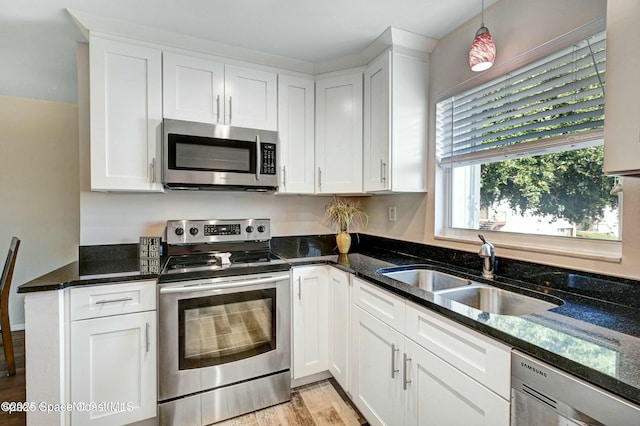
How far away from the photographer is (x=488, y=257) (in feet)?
5.05

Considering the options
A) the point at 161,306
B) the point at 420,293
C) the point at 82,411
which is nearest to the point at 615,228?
the point at 420,293

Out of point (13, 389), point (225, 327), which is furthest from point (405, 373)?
point (13, 389)

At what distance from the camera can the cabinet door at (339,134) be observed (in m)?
2.19

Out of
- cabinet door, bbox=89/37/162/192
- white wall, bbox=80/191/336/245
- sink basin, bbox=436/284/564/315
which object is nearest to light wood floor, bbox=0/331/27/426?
white wall, bbox=80/191/336/245

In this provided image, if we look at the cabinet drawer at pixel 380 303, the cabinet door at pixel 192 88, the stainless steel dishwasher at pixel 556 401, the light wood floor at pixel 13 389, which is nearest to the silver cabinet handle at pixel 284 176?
the cabinet door at pixel 192 88

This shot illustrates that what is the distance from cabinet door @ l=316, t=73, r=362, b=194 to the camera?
7.20ft

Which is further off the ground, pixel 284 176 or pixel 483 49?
pixel 483 49

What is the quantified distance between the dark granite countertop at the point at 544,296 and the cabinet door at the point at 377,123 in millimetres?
584

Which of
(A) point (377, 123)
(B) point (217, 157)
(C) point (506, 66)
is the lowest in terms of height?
(B) point (217, 157)

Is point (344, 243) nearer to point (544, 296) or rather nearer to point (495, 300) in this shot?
point (495, 300)

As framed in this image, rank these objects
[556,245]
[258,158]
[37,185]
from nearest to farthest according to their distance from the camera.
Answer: [556,245] → [258,158] → [37,185]

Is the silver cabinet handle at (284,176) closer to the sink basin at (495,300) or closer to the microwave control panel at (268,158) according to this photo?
the microwave control panel at (268,158)

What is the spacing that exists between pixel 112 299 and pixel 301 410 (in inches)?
51.0

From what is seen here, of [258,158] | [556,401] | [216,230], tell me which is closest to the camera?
[556,401]
